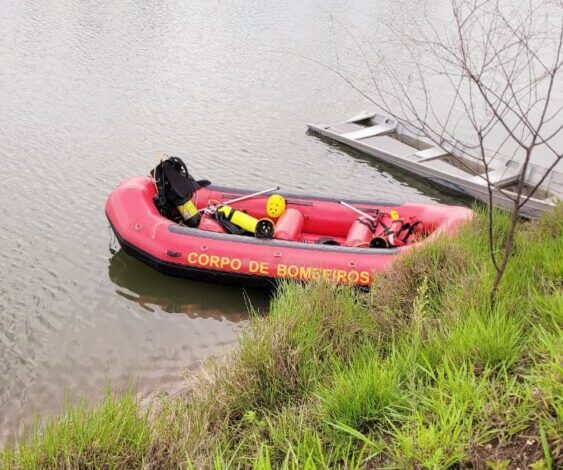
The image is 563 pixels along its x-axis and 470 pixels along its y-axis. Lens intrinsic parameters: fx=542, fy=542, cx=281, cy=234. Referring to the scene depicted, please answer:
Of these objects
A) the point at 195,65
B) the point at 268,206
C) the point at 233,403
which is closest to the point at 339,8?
the point at 195,65

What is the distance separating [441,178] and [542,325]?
7.50 metres

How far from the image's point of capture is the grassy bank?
2.26 m

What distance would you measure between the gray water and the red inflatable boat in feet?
1.45

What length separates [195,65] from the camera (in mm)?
15945

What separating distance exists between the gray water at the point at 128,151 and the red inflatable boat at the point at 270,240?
→ 443mm

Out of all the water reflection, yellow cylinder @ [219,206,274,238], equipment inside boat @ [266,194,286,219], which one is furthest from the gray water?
equipment inside boat @ [266,194,286,219]

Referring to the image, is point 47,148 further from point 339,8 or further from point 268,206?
point 339,8

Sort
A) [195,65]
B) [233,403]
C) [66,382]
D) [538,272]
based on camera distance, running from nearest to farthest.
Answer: [233,403]
[538,272]
[66,382]
[195,65]

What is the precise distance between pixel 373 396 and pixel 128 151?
8.97 meters

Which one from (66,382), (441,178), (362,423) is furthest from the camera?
(441,178)

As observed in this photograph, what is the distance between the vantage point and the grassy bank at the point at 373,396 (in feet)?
7.42

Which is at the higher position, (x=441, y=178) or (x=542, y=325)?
(x=441, y=178)

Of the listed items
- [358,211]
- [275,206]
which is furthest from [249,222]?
[358,211]

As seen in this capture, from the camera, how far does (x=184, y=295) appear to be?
6.72 m
